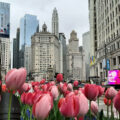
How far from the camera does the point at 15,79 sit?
1254mm

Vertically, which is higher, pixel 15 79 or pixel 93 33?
pixel 93 33

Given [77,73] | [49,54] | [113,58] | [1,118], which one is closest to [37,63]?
[49,54]

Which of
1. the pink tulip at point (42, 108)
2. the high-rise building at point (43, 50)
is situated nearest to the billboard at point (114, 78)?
the pink tulip at point (42, 108)

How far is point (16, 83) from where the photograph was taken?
1235 millimetres

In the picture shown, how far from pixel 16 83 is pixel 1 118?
1.73ft

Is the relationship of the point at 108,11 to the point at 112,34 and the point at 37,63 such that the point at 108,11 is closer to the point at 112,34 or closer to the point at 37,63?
the point at 112,34

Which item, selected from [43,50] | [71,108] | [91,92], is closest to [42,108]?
[71,108]

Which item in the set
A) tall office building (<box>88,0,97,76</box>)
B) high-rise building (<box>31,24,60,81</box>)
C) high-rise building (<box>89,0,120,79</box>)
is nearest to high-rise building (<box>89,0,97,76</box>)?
tall office building (<box>88,0,97,76</box>)

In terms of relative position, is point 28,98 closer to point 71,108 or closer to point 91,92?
point 91,92

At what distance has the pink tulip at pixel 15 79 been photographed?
123 cm

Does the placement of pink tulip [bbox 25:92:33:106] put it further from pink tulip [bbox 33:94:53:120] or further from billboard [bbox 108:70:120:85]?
billboard [bbox 108:70:120:85]

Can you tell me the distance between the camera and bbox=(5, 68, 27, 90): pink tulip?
1230mm

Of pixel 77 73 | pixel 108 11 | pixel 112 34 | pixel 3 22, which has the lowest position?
pixel 77 73

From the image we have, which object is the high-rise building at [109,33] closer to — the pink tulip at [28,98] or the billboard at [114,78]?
the billboard at [114,78]
